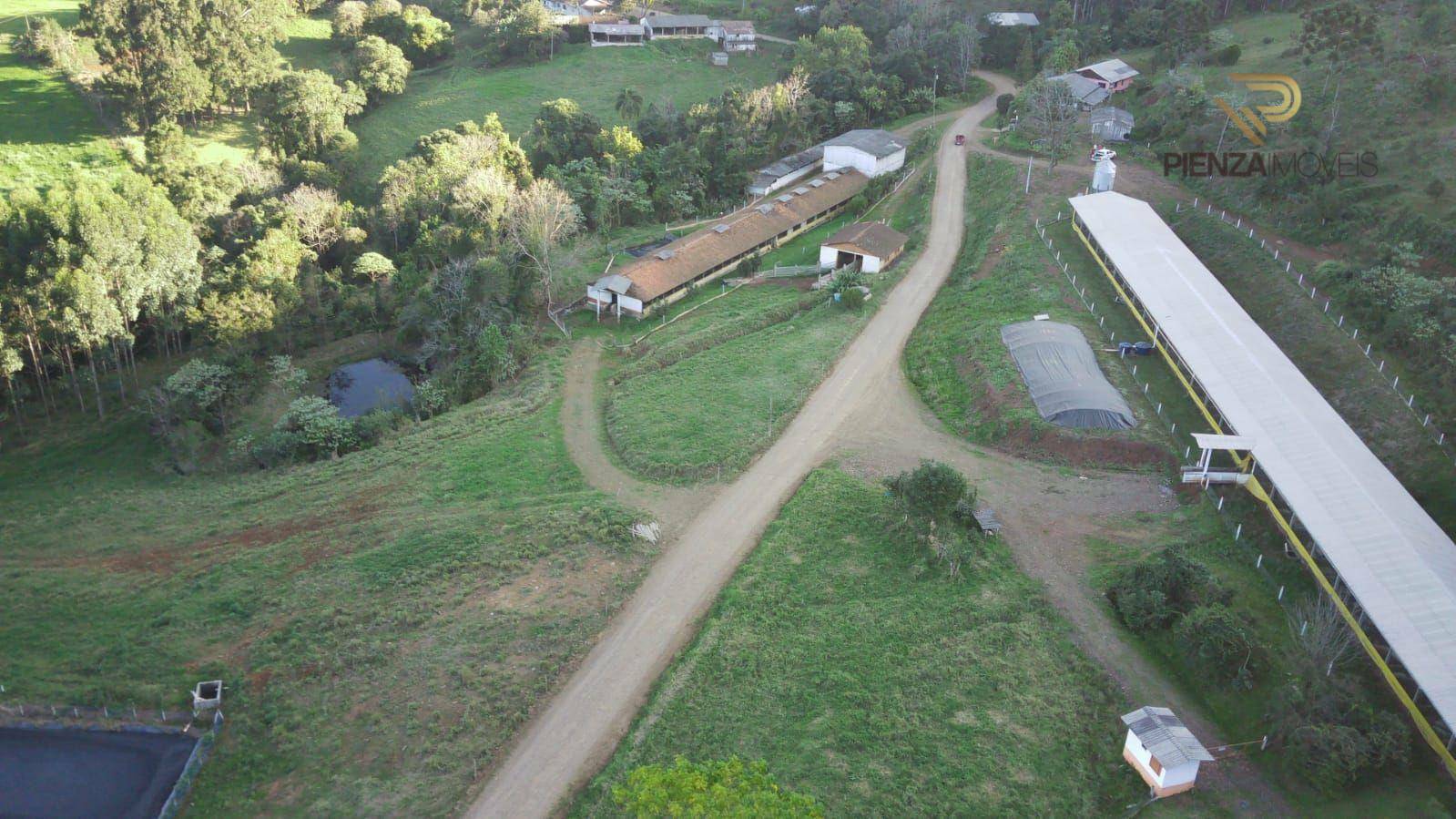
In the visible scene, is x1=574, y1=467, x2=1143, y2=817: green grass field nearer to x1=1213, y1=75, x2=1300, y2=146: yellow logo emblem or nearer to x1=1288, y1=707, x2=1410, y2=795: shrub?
x1=1288, y1=707, x2=1410, y2=795: shrub

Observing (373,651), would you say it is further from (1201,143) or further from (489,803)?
(1201,143)

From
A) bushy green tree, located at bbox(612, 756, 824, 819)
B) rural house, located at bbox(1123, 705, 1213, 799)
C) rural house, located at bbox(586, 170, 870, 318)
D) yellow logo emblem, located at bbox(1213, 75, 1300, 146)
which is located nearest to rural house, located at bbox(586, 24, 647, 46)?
rural house, located at bbox(586, 170, 870, 318)

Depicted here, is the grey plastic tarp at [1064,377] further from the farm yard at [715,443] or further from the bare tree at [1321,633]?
the bare tree at [1321,633]

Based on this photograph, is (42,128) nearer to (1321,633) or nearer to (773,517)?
(773,517)

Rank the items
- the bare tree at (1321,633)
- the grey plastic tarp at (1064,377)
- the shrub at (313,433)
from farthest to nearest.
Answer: the shrub at (313,433), the grey plastic tarp at (1064,377), the bare tree at (1321,633)

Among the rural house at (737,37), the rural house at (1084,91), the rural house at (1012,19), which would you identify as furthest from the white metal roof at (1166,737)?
the rural house at (737,37)

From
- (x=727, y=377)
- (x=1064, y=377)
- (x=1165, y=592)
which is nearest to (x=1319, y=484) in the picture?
(x=1165, y=592)
